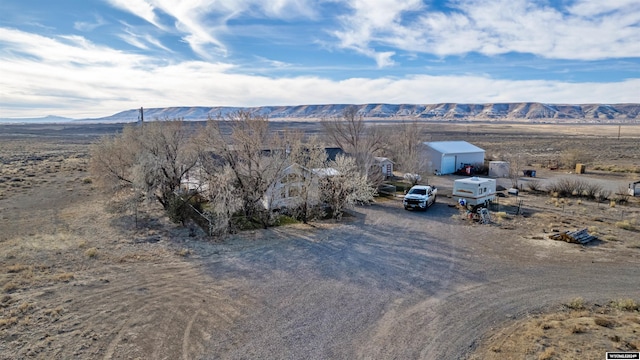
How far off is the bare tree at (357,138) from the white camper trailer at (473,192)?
700 centimetres

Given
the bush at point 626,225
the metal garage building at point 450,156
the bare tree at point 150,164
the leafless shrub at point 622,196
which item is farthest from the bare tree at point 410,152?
the bare tree at point 150,164

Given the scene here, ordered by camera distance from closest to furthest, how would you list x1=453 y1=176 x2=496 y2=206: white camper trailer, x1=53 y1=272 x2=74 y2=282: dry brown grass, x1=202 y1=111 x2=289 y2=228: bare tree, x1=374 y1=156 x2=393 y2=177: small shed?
x1=53 y1=272 x2=74 y2=282: dry brown grass
x1=202 y1=111 x2=289 y2=228: bare tree
x1=453 y1=176 x2=496 y2=206: white camper trailer
x1=374 y1=156 x2=393 y2=177: small shed

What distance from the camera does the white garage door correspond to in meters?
40.9

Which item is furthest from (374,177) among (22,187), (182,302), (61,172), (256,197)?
(61,172)

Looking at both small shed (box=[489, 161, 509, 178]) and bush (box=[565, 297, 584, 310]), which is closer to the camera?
bush (box=[565, 297, 584, 310])

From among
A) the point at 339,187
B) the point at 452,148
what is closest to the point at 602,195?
the point at 452,148

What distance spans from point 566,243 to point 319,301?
1280cm

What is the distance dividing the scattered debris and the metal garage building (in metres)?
22.2

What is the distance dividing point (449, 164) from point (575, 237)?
23844mm

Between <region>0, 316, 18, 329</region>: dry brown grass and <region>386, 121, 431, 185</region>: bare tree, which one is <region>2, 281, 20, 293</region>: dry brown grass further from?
<region>386, 121, 431, 185</region>: bare tree

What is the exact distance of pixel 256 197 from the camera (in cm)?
2138

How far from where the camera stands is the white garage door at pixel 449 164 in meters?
40.9

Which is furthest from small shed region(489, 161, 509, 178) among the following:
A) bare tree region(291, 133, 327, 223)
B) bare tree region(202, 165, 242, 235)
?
bare tree region(202, 165, 242, 235)

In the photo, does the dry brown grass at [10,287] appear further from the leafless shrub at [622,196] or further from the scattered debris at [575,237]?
the leafless shrub at [622,196]
